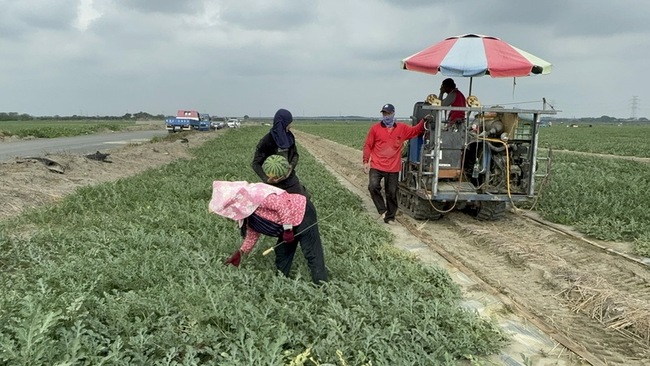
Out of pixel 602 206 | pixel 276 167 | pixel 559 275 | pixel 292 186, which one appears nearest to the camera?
pixel 276 167

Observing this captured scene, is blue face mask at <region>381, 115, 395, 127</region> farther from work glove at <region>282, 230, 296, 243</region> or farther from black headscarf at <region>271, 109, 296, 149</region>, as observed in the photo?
work glove at <region>282, 230, 296, 243</region>

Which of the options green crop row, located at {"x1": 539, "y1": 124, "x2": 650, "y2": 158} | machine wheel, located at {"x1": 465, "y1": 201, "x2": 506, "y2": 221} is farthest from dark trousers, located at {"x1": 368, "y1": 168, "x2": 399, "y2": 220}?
green crop row, located at {"x1": 539, "y1": 124, "x2": 650, "y2": 158}

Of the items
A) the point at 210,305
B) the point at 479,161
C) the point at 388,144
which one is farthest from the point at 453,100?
the point at 210,305

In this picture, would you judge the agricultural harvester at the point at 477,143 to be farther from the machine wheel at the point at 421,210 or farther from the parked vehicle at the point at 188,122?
the parked vehicle at the point at 188,122

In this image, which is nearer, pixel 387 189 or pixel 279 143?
pixel 279 143

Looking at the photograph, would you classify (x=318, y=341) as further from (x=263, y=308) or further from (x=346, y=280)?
(x=346, y=280)

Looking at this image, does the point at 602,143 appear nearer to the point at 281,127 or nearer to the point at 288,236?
the point at 281,127

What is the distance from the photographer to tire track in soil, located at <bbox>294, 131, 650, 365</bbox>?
13.6 feet

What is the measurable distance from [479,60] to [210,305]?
20.1 feet

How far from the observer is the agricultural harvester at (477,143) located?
7723 millimetres

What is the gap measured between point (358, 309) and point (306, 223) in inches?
38.2

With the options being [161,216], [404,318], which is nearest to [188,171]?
[161,216]

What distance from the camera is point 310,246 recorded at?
448cm

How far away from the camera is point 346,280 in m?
4.87
